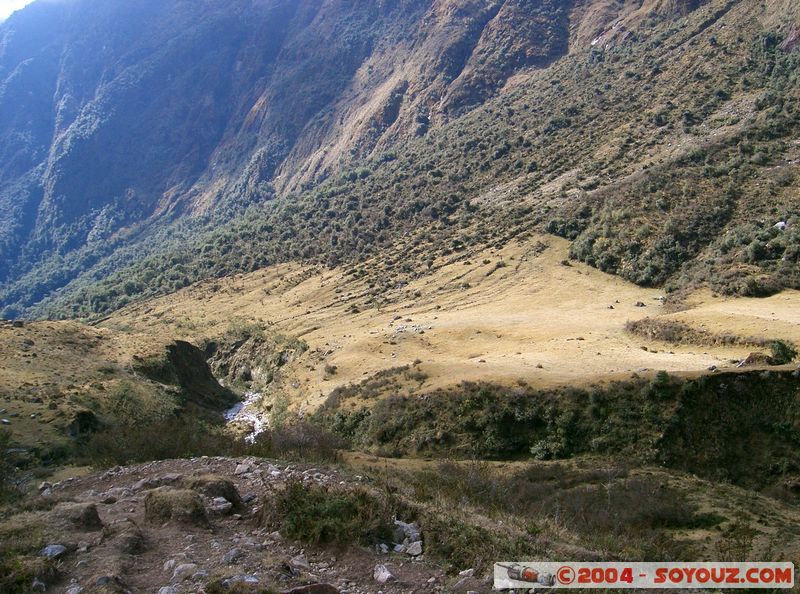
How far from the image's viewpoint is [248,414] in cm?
5428

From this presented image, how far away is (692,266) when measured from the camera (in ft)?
221

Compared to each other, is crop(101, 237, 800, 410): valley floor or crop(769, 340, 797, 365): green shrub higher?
crop(769, 340, 797, 365): green shrub

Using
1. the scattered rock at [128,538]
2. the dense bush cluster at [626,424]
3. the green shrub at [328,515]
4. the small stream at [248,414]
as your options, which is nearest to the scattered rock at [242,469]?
the green shrub at [328,515]

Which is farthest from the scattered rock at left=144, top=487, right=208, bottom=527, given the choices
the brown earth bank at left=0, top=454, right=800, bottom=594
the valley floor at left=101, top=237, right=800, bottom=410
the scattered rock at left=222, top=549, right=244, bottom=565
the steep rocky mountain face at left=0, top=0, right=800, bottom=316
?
the steep rocky mountain face at left=0, top=0, right=800, bottom=316

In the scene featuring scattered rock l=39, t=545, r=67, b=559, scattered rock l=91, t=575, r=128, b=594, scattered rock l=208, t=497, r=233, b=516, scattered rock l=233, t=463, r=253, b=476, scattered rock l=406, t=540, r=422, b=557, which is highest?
scattered rock l=39, t=545, r=67, b=559

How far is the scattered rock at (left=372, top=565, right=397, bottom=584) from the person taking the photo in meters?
10.3

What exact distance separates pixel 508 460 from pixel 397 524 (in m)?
21.1

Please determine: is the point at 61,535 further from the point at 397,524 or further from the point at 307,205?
the point at 307,205

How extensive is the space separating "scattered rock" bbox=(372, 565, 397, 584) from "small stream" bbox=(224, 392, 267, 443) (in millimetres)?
33916

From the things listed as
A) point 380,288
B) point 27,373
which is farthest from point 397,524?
point 380,288

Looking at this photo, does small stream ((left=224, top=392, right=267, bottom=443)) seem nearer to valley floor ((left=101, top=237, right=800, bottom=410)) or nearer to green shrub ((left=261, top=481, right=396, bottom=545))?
valley floor ((left=101, top=237, right=800, bottom=410))

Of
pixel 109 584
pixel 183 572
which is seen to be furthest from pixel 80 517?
pixel 183 572

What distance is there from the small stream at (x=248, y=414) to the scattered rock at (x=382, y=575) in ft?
111

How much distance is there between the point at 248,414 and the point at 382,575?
153 ft
